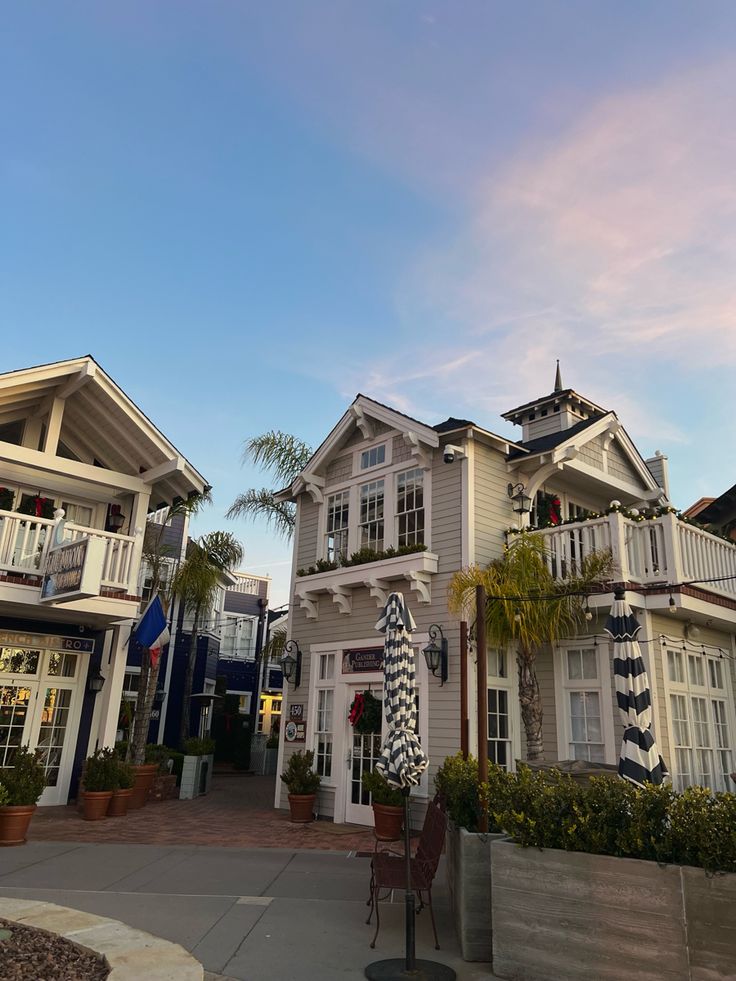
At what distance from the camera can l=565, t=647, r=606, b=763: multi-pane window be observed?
11.0 meters

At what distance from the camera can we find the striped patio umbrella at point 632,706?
654 centimetres

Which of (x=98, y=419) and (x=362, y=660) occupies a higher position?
(x=98, y=419)

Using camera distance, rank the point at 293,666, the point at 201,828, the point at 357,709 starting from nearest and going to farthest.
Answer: the point at 201,828 < the point at 357,709 < the point at 293,666

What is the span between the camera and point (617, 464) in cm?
1490

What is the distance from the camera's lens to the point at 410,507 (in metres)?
13.2

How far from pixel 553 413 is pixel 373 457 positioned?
431cm

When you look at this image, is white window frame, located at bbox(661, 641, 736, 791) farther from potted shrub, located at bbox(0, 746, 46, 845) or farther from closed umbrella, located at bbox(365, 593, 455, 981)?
potted shrub, located at bbox(0, 746, 46, 845)

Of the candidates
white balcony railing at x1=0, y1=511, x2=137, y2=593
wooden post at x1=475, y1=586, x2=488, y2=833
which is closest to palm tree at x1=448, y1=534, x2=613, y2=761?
wooden post at x1=475, y1=586, x2=488, y2=833

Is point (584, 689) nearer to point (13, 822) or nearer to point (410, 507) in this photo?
point (410, 507)

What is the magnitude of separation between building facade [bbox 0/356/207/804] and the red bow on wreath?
440 centimetres

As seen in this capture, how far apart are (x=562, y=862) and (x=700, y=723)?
833 cm

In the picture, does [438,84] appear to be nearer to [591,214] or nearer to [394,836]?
[591,214]

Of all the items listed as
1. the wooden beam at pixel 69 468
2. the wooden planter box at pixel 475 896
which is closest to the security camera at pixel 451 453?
the wooden beam at pixel 69 468

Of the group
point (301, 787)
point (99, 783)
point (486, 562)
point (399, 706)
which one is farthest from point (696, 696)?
point (99, 783)
